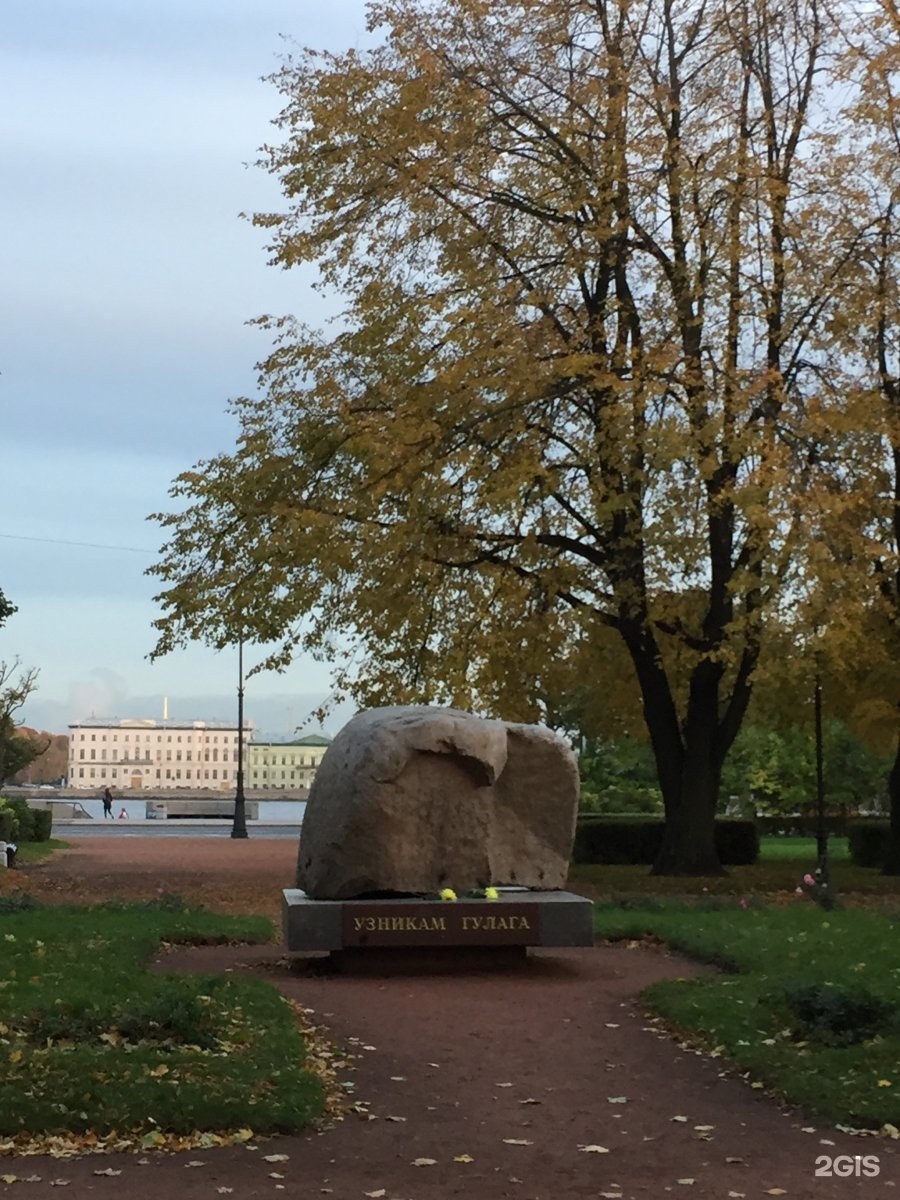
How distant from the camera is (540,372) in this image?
21.8 meters

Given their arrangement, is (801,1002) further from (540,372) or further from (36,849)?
(36,849)

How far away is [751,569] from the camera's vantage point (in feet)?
71.2

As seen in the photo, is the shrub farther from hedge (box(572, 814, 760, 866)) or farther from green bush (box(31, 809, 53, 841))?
green bush (box(31, 809, 53, 841))

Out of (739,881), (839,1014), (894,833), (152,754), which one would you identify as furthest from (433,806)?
(152,754)

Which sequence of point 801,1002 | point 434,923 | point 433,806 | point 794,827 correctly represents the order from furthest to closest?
point 794,827, point 433,806, point 434,923, point 801,1002

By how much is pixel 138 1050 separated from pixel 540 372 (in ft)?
48.0

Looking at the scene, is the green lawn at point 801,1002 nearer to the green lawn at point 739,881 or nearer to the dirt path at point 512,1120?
the dirt path at point 512,1120

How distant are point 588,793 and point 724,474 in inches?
1009

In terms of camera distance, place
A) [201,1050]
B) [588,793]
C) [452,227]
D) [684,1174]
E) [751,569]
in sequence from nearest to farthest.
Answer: [684,1174], [201,1050], [751,569], [452,227], [588,793]

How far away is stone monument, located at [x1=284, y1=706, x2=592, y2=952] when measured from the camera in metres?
13.2

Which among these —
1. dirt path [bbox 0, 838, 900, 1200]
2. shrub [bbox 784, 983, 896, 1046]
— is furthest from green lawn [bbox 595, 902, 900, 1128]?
dirt path [bbox 0, 838, 900, 1200]

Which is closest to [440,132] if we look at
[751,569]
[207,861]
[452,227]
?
[452,227]

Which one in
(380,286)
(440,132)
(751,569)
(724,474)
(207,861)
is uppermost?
(440,132)

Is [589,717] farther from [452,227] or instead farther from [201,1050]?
[201,1050]
